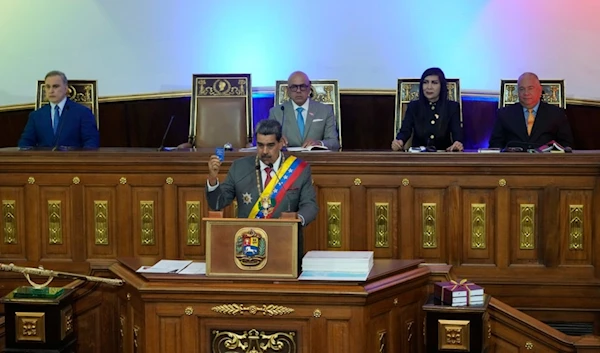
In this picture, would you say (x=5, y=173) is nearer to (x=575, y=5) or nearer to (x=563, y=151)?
(x=563, y=151)

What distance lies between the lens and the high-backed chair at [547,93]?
22.2 feet

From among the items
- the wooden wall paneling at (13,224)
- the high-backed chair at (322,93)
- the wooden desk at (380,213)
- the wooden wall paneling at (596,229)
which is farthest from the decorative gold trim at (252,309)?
the high-backed chair at (322,93)

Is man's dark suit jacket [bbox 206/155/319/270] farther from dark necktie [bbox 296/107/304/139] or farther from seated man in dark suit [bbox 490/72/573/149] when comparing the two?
seated man in dark suit [bbox 490/72/573/149]

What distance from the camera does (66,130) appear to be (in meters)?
6.24

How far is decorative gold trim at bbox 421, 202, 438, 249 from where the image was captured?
5.18m

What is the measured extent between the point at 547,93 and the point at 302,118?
6.08 feet

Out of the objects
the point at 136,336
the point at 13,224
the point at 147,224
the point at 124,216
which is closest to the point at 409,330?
the point at 136,336

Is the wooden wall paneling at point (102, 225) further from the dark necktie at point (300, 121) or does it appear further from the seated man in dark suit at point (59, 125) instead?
the dark necktie at point (300, 121)

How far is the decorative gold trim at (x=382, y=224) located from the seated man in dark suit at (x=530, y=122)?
3.79 ft

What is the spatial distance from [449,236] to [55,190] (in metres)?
2.18

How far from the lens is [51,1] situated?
7887mm

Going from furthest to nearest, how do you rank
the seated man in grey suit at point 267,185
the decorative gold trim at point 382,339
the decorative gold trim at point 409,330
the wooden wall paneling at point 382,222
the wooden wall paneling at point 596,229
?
1. the wooden wall paneling at point 382,222
2. the wooden wall paneling at point 596,229
3. the seated man in grey suit at point 267,185
4. the decorative gold trim at point 409,330
5. the decorative gold trim at point 382,339

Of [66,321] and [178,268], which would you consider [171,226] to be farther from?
[178,268]

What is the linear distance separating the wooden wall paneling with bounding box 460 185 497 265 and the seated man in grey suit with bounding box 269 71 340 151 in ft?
3.90
